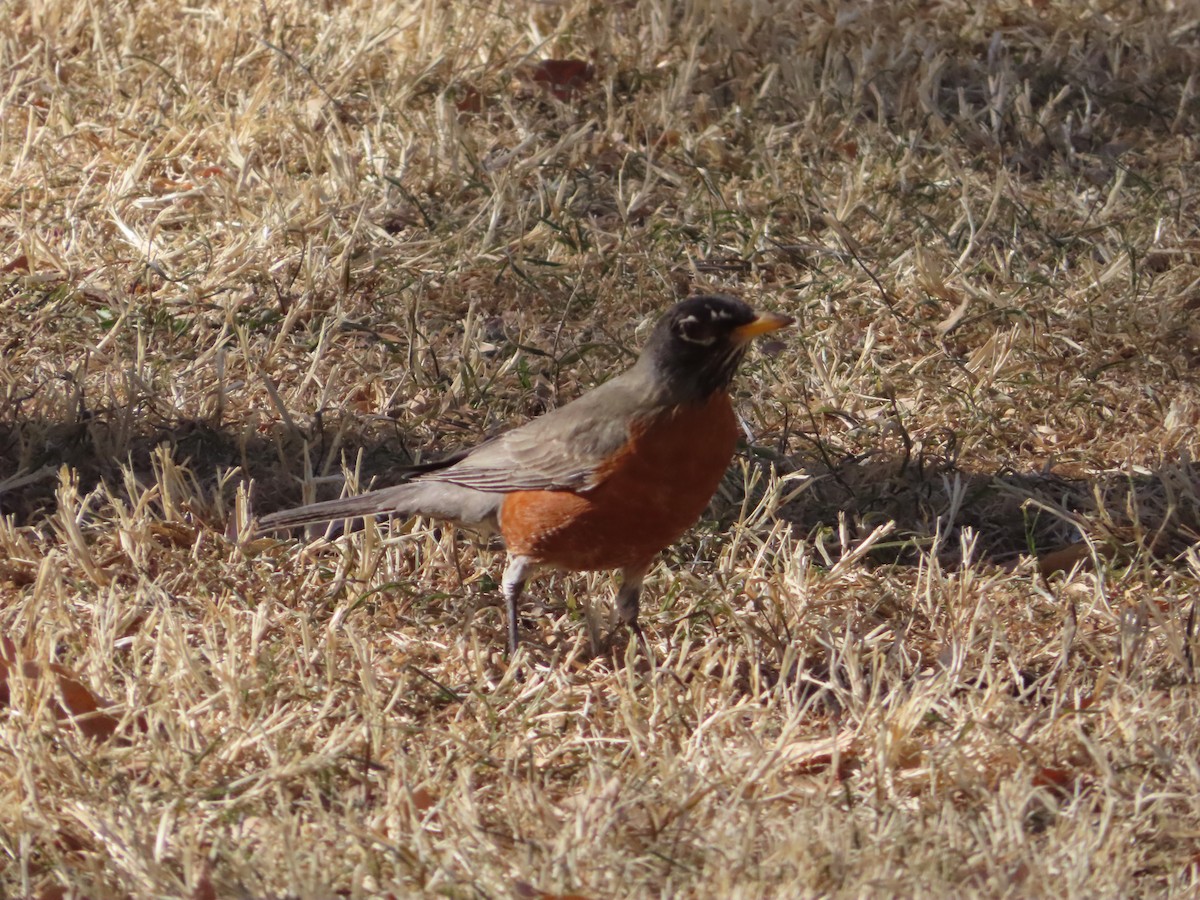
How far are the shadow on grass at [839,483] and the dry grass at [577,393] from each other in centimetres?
2

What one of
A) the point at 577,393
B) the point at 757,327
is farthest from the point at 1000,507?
the point at 577,393

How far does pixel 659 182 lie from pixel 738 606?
224 cm

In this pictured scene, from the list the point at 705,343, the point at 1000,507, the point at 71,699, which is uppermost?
the point at 705,343

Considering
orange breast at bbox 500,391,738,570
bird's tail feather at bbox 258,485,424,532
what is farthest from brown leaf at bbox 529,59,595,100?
orange breast at bbox 500,391,738,570

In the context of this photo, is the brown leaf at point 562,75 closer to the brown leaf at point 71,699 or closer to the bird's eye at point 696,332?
the bird's eye at point 696,332

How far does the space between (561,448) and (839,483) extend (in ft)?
3.46

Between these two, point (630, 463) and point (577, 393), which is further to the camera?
point (577, 393)

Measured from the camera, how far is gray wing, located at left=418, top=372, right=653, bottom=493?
373cm

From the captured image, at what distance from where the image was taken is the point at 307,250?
518 cm

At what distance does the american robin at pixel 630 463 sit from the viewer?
3.66 m

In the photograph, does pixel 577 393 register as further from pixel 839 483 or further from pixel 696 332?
pixel 696 332

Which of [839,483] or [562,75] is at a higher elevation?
[562,75]

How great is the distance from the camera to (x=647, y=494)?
365cm

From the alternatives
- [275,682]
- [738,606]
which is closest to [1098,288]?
[738,606]
